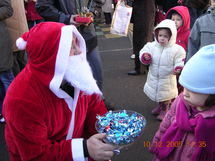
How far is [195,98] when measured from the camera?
159cm

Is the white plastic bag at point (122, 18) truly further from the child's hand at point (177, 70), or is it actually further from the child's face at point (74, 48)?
the child's face at point (74, 48)

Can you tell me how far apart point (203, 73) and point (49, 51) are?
91 centimetres

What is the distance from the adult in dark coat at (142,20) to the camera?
14.9 feet

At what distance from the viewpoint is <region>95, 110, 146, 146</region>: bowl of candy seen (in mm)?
1568

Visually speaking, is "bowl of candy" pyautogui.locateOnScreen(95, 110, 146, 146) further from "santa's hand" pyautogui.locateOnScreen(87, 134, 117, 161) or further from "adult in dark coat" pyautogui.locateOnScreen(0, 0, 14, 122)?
"adult in dark coat" pyautogui.locateOnScreen(0, 0, 14, 122)

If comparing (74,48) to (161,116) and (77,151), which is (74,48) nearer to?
(77,151)

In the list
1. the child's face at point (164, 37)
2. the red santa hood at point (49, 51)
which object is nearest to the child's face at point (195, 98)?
the red santa hood at point (49, 51)

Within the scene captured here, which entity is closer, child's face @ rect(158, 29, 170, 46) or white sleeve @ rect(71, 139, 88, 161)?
white sleeve @ rect(71, 139, 88, 161)

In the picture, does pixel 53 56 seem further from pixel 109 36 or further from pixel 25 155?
pixel 109 36

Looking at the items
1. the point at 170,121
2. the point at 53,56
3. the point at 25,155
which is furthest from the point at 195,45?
the point at 25,155

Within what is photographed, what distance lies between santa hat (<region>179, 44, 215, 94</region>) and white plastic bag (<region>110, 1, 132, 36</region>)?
2656 millimetres

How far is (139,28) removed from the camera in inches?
187

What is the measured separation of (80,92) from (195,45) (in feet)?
4.94

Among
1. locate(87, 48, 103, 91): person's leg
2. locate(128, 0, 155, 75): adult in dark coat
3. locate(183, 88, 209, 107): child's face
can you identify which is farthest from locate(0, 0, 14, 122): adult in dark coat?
locate(183, 88, 209, 107): child's face
